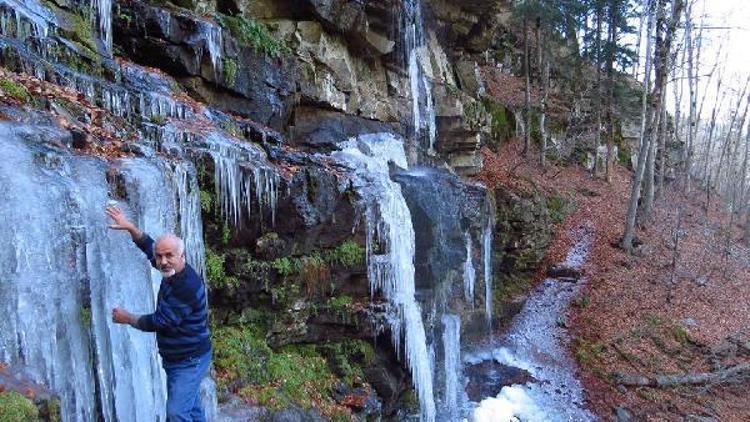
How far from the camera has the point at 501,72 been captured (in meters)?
27.4

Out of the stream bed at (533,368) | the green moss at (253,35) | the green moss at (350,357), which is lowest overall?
the stream bed at (533,368)

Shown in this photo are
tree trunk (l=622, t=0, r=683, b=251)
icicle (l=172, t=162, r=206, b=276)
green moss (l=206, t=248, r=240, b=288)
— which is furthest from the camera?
tree trunk (l=622, t=0, r=683, b=251)

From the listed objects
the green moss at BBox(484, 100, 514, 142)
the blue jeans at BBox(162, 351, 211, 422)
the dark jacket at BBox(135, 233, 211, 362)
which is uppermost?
the green moss at BBox(484, 100, 514, 142)

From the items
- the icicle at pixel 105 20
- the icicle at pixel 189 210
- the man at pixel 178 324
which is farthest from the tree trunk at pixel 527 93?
the man at pixel 178 324

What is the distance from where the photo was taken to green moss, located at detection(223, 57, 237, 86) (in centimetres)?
1039

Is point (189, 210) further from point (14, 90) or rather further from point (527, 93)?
point (527, 93)

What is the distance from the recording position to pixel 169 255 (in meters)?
3.82

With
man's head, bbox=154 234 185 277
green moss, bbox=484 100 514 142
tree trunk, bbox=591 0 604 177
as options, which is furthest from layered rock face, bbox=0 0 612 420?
tree trunk, bbox=591 0 604 177

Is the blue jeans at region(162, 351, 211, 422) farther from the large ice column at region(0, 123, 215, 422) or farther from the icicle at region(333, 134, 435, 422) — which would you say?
the icicle at region(333, 134, 435, 422)

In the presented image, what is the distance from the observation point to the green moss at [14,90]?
17.0 feet

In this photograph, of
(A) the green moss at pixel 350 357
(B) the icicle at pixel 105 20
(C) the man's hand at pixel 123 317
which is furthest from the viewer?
(A) the green moss at pixel 350 357

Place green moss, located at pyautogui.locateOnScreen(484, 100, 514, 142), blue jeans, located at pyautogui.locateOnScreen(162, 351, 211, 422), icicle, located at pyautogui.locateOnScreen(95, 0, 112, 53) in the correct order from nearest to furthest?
blue jeans, located at pyautogui.locateOnScreen(162, 351, 211, 422) < icicle, located at pyautogui.locateOnScreen(95, 0, 112, 53) < green moss, located at pyautogui.locateOnScreen(484, 100, 514, 142)

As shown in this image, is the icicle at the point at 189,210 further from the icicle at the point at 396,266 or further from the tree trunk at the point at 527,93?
the tree trunk at the point at 527,93

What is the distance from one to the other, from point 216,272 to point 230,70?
4621mm
